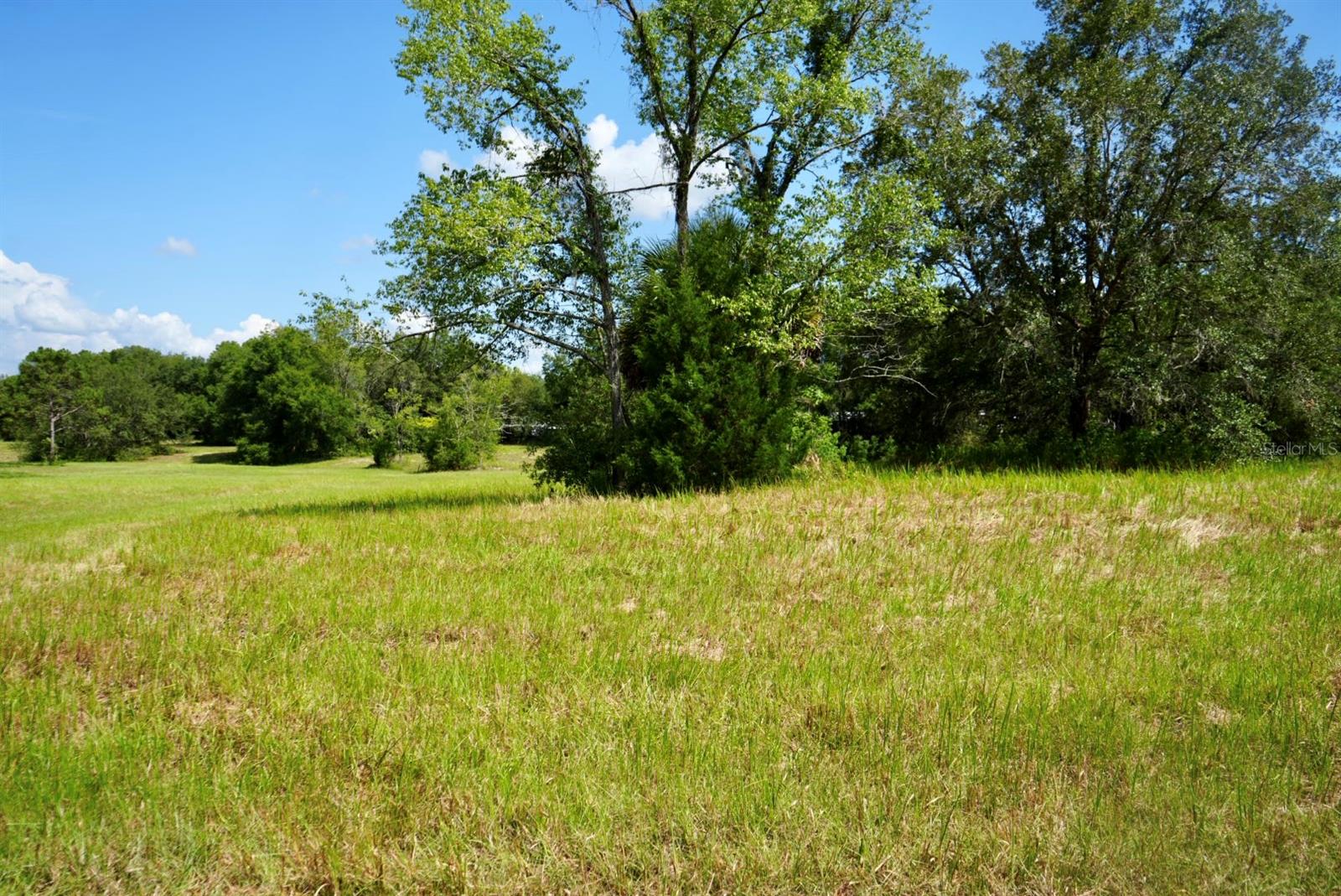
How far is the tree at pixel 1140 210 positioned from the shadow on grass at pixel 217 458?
205 ft

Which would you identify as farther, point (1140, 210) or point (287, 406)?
point (287, 406)

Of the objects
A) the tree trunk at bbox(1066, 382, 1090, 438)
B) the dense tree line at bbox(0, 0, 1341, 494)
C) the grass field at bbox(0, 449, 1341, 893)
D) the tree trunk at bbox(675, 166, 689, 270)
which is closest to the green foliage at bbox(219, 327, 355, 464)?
the dense tree line at bbox(0, 0, 1341, 494)

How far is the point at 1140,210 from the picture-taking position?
65.4 ft

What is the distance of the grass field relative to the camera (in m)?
2.85

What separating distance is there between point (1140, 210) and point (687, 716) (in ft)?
71.1

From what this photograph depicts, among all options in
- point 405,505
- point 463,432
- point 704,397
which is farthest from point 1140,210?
point 463,432

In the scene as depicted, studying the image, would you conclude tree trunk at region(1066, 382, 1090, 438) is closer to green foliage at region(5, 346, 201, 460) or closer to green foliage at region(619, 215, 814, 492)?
green foliage at region(619, 215, 814, 492)

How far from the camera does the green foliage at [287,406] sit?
64.4 metres

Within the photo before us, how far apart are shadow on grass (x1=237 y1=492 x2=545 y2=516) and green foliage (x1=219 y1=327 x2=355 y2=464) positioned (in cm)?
5447

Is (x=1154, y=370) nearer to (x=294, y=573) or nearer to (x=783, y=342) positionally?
(x=783, y=342)

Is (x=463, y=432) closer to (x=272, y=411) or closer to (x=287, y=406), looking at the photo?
(x=287, y=406)

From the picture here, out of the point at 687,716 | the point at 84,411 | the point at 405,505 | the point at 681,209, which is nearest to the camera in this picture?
the point at 687,716

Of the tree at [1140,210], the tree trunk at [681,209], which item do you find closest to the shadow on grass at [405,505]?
the tree trunk at [681,209]

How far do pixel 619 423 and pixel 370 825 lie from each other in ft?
38.1
